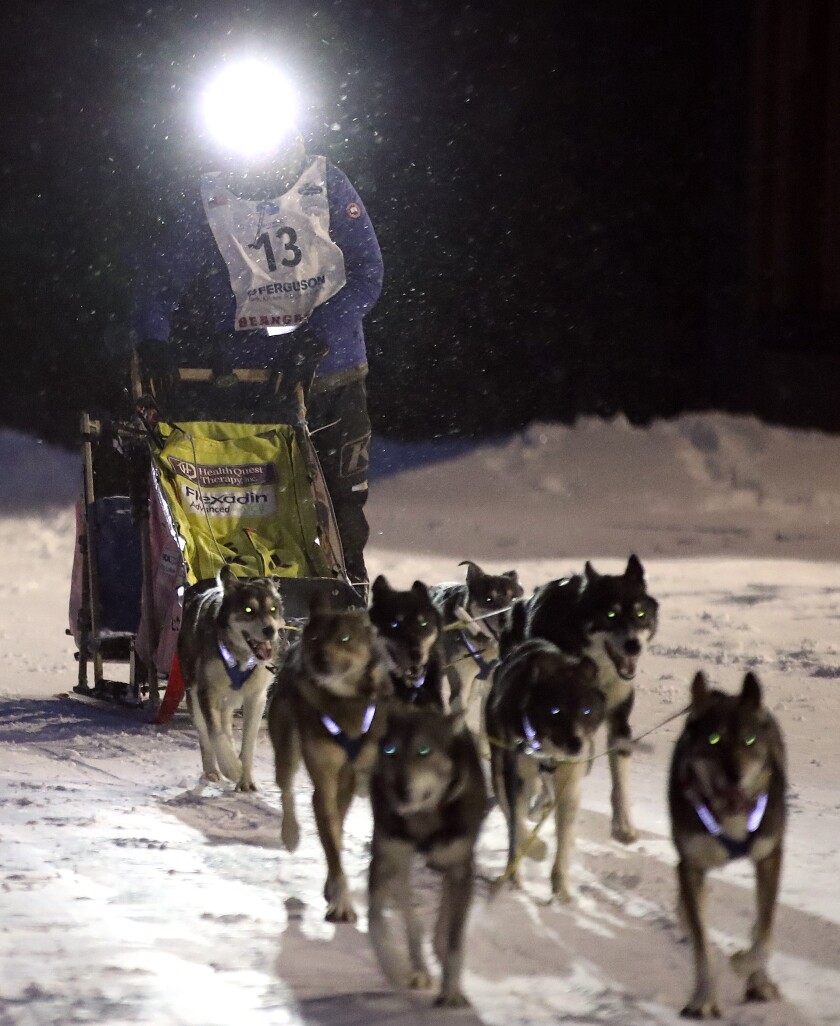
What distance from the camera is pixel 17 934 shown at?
2393mm

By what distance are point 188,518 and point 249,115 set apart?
6.96 ft

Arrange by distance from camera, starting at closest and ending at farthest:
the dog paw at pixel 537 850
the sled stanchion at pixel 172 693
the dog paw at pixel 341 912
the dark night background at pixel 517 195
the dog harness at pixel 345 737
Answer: the dog paw at pixel 341 912, the dog harness at pixel 345 737, the dog paw at pixel 537 850, the sled stanchion at pixel 172 693, the dark night background at pixel 517 195

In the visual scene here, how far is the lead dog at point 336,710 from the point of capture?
2607mm

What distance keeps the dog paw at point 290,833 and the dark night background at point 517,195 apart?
5.47 meters

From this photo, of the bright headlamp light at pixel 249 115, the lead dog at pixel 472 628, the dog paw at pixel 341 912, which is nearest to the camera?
the dog paw at pixel 341 912

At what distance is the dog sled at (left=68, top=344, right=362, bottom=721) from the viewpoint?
4.24 m

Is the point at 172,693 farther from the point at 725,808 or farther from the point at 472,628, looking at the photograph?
the point at 725,808

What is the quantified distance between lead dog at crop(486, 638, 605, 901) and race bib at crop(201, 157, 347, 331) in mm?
2200

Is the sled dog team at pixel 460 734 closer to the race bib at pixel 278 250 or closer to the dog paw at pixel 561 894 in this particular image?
the dog paw at pixel 561 894

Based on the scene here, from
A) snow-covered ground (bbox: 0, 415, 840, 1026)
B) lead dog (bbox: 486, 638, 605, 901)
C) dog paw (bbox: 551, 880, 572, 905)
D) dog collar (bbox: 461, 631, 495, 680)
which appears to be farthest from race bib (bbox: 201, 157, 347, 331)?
dog paw (bbox: 551, 880, 572, 905)

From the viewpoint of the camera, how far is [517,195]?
8.77 metres

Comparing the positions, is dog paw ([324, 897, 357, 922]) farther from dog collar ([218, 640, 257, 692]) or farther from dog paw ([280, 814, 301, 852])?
dog collar ([218, 640, 257, 692])

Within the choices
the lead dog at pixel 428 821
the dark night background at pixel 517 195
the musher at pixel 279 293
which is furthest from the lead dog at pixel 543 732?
the dark night background at pixel 517 195

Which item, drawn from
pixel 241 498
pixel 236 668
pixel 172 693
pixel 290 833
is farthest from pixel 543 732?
pixel 241 498
